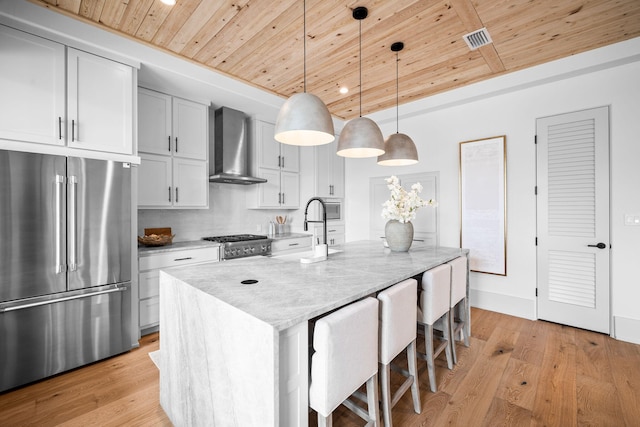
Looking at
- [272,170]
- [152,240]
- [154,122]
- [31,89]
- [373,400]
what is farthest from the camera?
[272,170]

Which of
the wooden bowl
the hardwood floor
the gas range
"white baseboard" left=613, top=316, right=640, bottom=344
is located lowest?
the hardwood floor

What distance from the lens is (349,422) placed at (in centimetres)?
172

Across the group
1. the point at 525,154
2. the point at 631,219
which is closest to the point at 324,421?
the point at 631,219

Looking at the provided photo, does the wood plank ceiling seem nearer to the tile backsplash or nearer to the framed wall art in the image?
the framed wall art

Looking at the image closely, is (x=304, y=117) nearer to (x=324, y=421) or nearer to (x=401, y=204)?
(x=401, y=204)

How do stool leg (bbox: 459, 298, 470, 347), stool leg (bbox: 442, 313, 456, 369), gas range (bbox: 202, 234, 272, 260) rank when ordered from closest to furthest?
stool leg (bbox: 442, 313, 456, 369) → stool leg (bbox: 459, 298, 470, 347) → gas range (bbox: 202, 234, 272, 260)

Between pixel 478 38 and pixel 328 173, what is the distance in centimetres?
289

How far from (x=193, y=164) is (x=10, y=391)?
2.45 m

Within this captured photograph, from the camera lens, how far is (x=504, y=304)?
3.52 metres

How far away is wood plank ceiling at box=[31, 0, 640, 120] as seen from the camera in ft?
7.18

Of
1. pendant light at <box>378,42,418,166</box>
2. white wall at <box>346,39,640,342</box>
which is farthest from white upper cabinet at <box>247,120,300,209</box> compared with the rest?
pendant light at <box>378,42,418,166</box>

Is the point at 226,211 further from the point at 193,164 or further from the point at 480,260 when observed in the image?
the point at 480,260

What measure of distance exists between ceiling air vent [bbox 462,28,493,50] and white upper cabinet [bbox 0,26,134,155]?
123 inches

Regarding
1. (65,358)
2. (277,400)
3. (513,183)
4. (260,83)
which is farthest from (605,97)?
(65,358)
